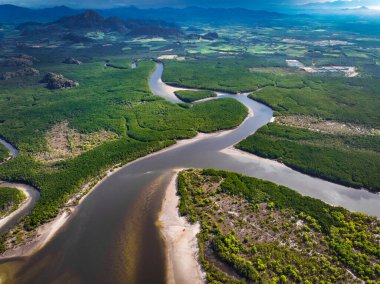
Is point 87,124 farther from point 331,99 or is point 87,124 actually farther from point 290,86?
point 290,86

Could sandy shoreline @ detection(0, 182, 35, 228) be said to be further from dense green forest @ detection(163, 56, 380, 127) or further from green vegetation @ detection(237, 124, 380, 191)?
dense green forest @ detection(163, 56, 380, 127)

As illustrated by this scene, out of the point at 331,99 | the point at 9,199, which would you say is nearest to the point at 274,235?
the point at 9,199

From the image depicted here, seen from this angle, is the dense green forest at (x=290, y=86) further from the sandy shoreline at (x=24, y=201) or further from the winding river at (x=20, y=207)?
the sandy shoreline at (x=24, y=201)

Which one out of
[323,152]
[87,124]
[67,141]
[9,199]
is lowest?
[9,199]

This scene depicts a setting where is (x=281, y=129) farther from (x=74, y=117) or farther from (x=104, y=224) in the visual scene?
(x=74, y=117)

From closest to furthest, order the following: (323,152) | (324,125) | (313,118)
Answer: (323,152), (324,125), (313,118)

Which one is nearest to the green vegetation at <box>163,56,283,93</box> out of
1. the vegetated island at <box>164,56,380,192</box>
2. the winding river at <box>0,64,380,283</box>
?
the vegetated island at <box>164,56,380,192</box>
